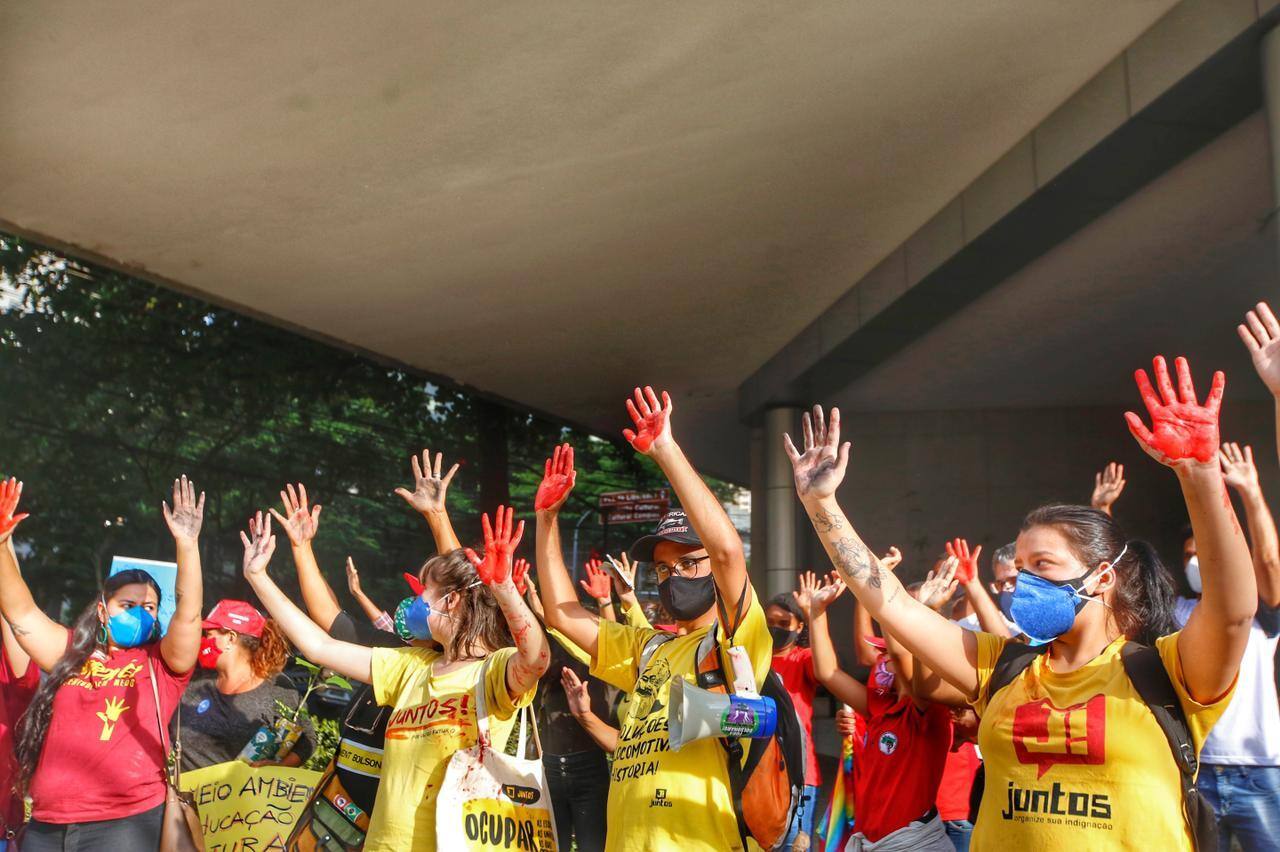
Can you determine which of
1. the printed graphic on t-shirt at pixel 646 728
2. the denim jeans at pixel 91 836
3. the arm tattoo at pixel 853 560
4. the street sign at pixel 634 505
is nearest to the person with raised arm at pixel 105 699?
the denim jeans at pixel 91 836

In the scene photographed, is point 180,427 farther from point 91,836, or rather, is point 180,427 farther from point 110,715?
point 91,836

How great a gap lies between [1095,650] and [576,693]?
3096mm

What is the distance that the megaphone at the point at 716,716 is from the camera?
340 centimetres

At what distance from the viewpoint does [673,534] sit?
4043 mm

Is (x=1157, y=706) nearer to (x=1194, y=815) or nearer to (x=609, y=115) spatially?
(x=1194, y=815)

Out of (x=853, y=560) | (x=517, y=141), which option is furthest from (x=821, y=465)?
(x=517, y=141)

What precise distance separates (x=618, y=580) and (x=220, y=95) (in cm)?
416

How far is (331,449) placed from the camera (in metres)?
13.3

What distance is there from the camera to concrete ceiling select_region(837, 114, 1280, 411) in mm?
8508

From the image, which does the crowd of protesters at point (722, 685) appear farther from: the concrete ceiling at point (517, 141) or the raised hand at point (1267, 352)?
the concrete ceiling at point (517, 141)

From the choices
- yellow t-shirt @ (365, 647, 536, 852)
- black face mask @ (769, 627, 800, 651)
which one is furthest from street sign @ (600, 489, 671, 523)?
yellow t-shirt @ (365, 647, 536, 852)

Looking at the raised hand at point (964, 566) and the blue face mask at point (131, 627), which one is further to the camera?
the blue face mask at point (131, 627)

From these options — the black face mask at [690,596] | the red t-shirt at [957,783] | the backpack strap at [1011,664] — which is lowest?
the red t-shirt at [957,783]

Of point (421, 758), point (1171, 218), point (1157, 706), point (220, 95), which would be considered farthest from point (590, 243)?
point (1157, 706)
